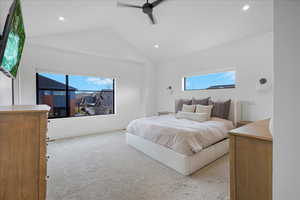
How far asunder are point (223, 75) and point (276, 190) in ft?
12.0

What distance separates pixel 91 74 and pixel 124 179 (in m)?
3.48

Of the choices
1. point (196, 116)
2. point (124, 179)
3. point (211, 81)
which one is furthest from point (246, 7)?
point (124, 179)

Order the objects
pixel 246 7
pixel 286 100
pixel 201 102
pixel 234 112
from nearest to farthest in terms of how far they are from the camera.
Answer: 1. pixel 286 100
2. pixel 246 7
3. pixel 234 112
4. pixel 201 102

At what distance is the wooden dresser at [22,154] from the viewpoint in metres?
1.01

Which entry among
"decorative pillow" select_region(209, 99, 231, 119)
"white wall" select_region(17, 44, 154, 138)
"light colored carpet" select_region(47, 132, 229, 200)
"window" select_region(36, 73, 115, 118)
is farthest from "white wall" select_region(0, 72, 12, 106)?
"decorative pillow" select_region(209, 99, 231, 119)

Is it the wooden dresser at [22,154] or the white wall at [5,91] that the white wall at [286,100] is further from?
the white wall at [5,91]

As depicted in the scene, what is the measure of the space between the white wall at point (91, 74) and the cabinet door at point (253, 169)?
4220 millimetres

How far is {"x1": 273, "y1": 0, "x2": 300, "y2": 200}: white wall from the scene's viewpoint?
25.5 inches

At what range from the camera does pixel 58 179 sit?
1.96 meters

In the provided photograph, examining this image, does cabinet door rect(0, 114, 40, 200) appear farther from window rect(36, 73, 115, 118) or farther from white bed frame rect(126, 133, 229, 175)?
window rect(36, 73, 115, 118)

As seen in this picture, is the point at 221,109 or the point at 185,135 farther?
the point at 221,109

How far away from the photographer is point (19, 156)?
105 centimetres

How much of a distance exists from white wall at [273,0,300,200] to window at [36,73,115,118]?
183 inches

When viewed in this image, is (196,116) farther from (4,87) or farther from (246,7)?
(4,87)
